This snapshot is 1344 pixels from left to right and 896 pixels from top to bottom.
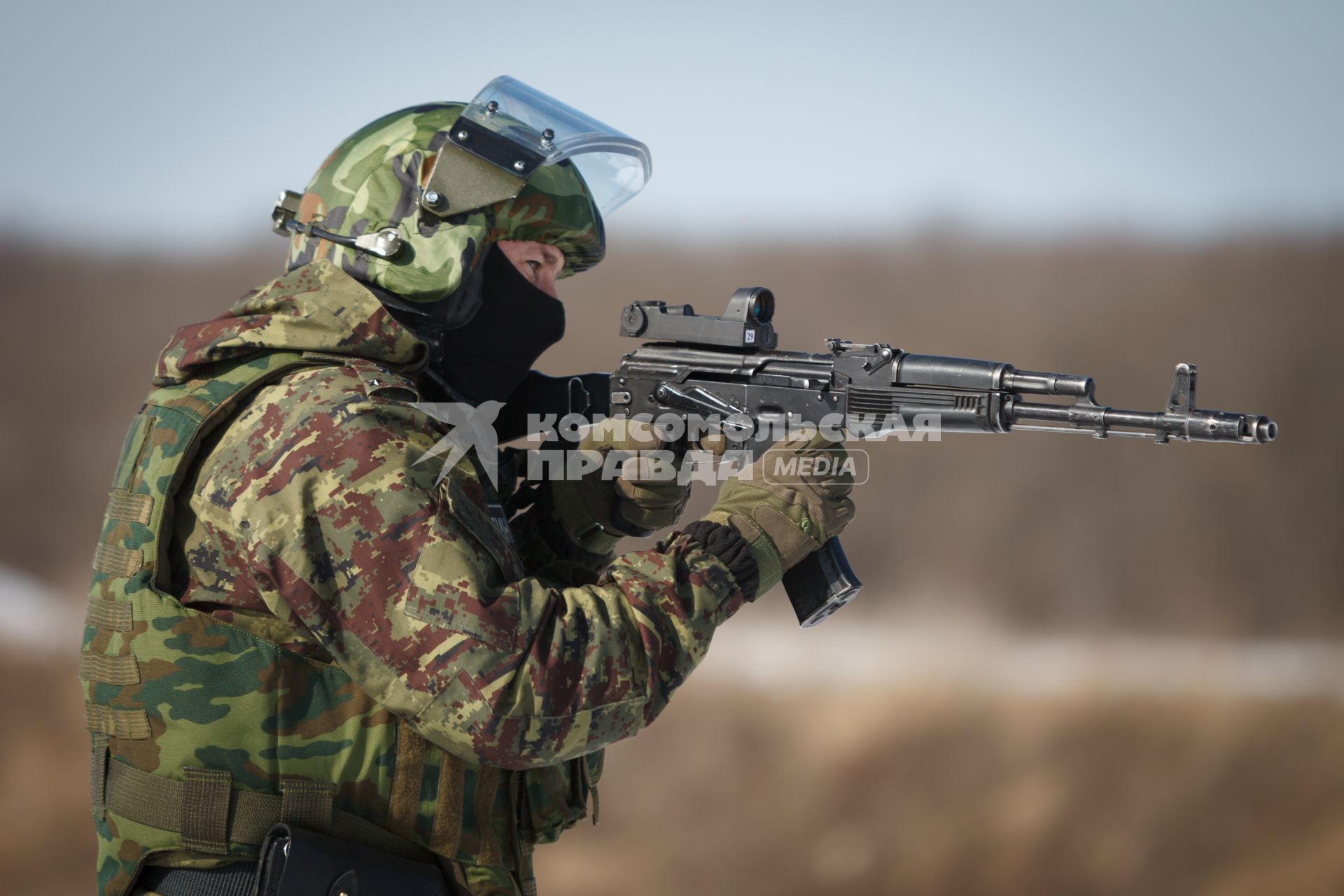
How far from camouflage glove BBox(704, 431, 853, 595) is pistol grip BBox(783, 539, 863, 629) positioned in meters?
0.25

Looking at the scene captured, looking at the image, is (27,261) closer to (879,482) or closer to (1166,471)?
(879,482)

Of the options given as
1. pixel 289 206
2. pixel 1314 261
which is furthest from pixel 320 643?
pixel 1314 261

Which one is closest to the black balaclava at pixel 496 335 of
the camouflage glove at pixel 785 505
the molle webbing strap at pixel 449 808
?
the camouflage glove at pixel 785 505

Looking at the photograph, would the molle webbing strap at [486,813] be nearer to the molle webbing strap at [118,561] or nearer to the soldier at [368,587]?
the soldier at [368,587]

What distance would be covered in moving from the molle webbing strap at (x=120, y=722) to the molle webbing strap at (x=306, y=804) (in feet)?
0.87

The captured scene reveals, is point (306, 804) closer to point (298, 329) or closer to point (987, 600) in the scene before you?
point (298, 329)

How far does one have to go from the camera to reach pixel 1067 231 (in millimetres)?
7512

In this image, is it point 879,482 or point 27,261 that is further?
A: point 27,261

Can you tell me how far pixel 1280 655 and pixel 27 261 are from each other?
8941 millimetres

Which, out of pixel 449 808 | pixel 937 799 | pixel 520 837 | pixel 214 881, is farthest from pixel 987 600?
pixel 214 881

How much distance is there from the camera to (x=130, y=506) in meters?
1.97

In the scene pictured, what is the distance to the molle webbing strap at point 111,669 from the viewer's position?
77.4 inches

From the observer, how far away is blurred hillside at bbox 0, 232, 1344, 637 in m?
6.98

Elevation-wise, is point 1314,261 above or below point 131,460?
above
